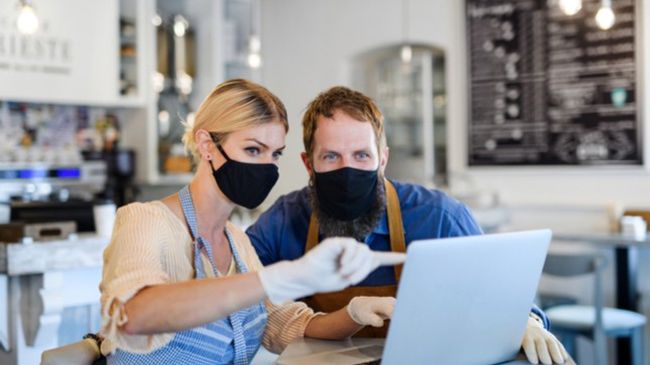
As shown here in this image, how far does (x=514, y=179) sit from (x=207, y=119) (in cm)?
365

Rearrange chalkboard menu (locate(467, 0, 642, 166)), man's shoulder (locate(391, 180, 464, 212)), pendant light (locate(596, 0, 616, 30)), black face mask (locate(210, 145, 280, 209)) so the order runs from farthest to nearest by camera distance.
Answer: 1. chalkboard menu (locate(467, 0, 642, 166))
2. pendant light (locate(596, 0, 616, 30))
3. man's shoulder (locate(391, 180, 464, 212))
4. black face mask (locate(210, 145, 280, 209))

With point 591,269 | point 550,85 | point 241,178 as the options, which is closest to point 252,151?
point 241,178

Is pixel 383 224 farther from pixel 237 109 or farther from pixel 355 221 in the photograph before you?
pixel 237 109

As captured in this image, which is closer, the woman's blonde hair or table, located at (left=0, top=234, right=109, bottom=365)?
the woman's blonde hair

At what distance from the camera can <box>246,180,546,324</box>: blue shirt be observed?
2.10 metres

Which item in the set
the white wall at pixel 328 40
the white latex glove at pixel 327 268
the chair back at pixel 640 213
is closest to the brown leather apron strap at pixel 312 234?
the white latex glove at pixel 327 268

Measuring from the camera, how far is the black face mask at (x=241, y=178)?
1661 millimetres

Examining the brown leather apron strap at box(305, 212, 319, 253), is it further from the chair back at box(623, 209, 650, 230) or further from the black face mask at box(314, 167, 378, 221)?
the chair back at box(623, 209, 650, 230)

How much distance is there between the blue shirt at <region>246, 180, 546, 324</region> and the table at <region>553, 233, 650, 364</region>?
2073 millimetres

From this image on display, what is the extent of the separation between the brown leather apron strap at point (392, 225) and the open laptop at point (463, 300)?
62 centimetres

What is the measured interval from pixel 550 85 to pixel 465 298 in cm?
383

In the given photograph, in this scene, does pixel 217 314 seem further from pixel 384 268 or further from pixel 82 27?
pixel 82 27

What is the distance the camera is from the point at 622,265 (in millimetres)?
4133

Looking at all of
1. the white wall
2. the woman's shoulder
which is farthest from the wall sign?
the woman's shoulder
